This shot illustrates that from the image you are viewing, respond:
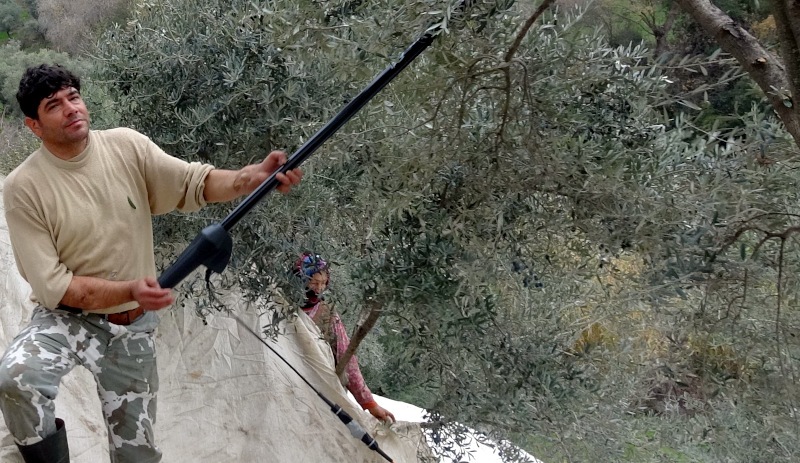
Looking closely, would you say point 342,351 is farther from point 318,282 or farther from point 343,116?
point 343,116

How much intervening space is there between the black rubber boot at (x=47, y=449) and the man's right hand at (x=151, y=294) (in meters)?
0.55

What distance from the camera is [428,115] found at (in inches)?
93.1

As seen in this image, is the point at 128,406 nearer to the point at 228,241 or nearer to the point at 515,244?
the point at 228,241

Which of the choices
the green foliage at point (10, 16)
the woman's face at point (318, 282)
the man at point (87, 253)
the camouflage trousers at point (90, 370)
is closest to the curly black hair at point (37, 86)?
the man at point (87, 253)

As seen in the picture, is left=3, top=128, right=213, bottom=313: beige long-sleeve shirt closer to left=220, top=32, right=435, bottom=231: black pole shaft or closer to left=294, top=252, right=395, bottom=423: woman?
left=220, top=32, right=435, bottom=231: black pole shaft

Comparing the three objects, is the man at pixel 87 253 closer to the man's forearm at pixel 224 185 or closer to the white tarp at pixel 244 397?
the man's forearm at pixel 224 185

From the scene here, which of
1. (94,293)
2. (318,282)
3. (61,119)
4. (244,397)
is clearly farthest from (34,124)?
(244,397)

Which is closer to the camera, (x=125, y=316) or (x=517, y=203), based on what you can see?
(x=125, y=316)

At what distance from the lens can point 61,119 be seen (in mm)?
2170

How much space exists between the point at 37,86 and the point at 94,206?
0.38m

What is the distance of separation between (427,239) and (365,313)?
98 centimetres

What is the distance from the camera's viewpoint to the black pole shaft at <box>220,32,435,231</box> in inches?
69.5

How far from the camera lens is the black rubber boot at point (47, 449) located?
214cm

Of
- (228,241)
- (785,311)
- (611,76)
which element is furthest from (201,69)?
(785,311)
